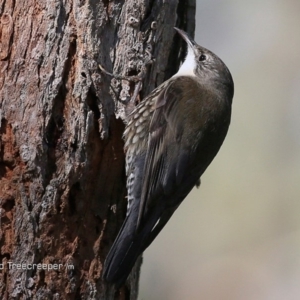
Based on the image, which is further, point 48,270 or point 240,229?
point 240,229

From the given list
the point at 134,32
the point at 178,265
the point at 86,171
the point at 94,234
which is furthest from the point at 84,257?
the point at 178,265

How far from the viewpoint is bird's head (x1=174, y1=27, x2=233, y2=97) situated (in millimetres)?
4293

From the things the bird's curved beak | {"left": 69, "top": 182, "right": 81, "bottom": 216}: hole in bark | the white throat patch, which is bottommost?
{"left": 69, "top": 182, "right": 81, "bottom": 216}: hole in bark

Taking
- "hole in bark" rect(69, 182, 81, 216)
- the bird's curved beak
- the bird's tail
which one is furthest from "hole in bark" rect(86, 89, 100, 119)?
the bird's curved beak

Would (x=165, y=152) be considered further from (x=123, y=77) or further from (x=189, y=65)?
(x=189, y=65)

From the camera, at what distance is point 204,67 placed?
4359mm

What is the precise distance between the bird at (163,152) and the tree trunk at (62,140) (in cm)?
14

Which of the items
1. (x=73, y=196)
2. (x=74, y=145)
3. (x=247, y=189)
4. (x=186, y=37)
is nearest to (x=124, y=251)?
(x=73, y=196)

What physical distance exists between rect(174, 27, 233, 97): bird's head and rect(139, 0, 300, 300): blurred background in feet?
8.60

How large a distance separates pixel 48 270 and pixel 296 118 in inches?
177

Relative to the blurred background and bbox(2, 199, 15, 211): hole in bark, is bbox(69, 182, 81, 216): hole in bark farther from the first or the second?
the blurred background

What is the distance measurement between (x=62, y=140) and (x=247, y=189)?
396 centimetres

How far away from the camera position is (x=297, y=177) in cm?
707

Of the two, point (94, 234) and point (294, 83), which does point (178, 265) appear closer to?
point (294, 83)
